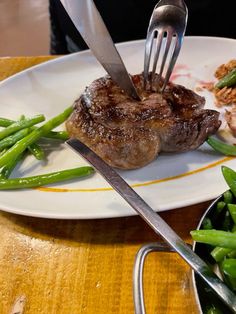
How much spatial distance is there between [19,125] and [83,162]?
299 millimetres

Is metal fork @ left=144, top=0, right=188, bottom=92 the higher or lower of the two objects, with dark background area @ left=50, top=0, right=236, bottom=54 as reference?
higher

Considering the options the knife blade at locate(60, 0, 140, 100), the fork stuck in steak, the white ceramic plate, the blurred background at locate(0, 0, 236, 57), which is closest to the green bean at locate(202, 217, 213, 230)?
the white ceramic plate

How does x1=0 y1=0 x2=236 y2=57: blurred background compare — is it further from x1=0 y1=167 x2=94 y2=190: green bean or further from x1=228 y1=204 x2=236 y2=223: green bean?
x1=228 y1=204 x2=236 y2=223: green bean

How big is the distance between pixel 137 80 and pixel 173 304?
0.88 metres

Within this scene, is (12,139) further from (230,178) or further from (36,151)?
(230,178)

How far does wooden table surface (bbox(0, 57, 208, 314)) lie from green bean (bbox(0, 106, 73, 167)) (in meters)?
0.21

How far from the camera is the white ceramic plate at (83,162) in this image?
4.65 feet

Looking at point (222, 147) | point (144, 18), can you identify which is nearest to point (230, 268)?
point (222, 147)

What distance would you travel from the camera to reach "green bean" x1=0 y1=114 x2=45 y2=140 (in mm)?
1697

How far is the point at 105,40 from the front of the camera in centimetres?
168

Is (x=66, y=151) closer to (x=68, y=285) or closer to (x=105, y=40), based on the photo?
(x=105, y=40)

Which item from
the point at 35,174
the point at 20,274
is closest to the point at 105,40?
the point at 35,174

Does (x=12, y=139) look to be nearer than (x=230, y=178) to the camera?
No

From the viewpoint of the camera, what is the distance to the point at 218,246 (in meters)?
1.02
